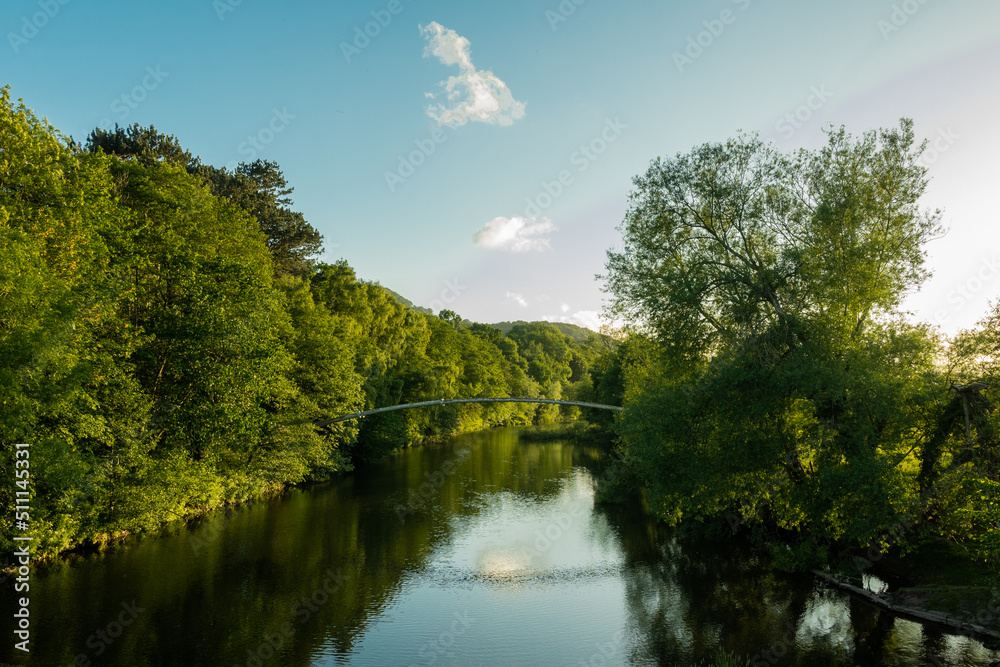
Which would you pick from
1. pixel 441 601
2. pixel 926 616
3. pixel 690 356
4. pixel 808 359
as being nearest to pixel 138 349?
pixel 441 601

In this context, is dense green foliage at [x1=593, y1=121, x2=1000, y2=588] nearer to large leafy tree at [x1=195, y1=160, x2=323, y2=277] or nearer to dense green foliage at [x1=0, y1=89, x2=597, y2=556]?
dense green foliage at [x1=0, y1=89, x2=597, y2=556]

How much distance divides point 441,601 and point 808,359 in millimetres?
13790

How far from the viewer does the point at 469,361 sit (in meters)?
86.5

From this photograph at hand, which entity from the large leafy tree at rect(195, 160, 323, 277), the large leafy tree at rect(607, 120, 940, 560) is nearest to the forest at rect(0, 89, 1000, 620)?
the large leafy tree at rect(607, 120, 940, 560)

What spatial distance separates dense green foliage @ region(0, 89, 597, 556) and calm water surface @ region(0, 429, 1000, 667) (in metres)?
2.60

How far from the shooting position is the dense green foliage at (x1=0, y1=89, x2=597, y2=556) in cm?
1673

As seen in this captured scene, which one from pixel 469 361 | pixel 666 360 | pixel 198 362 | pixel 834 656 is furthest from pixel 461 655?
pixel 469 361

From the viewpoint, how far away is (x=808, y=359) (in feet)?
61.3

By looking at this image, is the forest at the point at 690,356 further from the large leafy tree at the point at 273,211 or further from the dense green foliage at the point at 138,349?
the large leafy tree at the point at 273,211

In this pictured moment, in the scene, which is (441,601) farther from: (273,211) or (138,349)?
(273,211)

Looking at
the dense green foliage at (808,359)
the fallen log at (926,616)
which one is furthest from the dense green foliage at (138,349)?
the fallen log at (926,616)

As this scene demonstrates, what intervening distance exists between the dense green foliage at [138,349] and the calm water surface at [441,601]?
260 cm

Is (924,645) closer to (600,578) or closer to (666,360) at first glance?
(600,578)

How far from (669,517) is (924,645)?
9.11m
